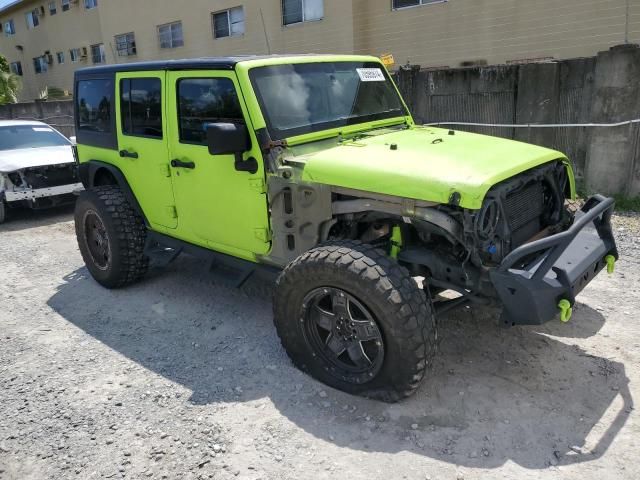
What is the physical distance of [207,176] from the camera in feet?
13.7

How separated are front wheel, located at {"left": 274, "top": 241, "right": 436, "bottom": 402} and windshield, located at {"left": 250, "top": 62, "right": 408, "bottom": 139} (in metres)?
1.06

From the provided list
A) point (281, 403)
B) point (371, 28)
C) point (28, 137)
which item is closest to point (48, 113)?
point (28, 137)

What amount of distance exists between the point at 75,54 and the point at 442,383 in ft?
89.3

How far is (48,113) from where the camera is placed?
60.2 feet

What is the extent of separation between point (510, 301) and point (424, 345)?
1.74 ft

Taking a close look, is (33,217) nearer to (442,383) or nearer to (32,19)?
(442,383)

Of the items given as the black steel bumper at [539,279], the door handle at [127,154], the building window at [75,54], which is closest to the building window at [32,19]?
the building window at [75,54]

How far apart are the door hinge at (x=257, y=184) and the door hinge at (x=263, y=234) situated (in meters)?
0.30

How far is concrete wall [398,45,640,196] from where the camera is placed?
6.72 m

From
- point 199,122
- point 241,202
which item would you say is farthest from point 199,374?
point 199,122

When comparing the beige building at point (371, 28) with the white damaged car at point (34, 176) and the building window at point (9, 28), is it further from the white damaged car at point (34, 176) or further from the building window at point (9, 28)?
the building window at point (9, 28)

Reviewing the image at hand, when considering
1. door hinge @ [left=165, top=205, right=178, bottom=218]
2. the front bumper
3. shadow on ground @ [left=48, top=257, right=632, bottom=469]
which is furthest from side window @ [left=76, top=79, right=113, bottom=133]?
the front bumper

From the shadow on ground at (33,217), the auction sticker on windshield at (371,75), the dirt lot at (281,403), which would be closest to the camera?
the dirt lot at (281,403)

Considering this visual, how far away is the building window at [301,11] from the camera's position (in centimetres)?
1384
